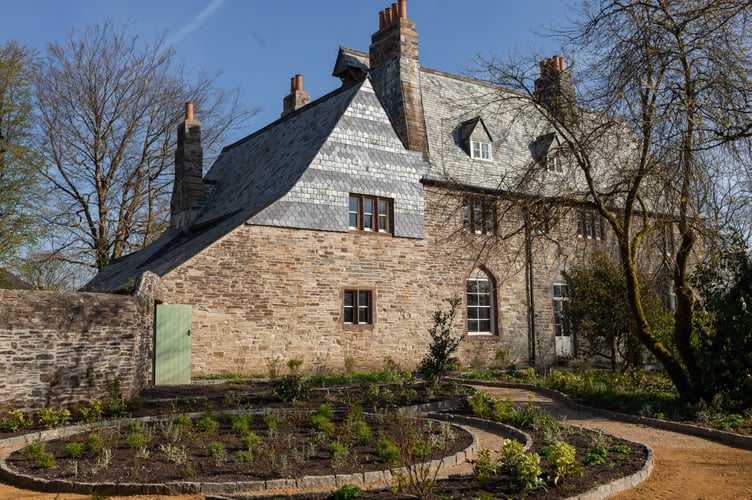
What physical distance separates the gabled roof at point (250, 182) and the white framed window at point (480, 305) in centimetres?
699

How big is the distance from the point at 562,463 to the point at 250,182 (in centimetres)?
1825

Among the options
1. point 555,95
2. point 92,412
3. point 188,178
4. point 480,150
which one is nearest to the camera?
point 92,412

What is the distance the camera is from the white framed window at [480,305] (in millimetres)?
23250

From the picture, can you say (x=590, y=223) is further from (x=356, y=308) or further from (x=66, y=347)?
(x=66, y=347)

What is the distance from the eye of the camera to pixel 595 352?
18.6 m

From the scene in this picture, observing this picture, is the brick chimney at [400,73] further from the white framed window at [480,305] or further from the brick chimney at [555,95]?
the brick chimney at [555,95]

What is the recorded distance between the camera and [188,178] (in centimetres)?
2634

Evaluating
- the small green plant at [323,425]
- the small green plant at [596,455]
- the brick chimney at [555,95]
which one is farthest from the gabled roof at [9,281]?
the small green plant at [596,455]

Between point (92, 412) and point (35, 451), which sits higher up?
point (92, 412)

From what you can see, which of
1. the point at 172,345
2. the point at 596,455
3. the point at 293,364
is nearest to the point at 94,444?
the point at 596,455

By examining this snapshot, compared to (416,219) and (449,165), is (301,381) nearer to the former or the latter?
(416,219)

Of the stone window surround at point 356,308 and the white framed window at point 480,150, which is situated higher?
the white framed window at point 480,150

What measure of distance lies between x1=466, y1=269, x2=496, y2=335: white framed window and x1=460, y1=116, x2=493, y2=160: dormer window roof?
4.18 meters

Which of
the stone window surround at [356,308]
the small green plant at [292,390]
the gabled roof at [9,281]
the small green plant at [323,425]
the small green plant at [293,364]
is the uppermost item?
the gabled roof at [9,281]
